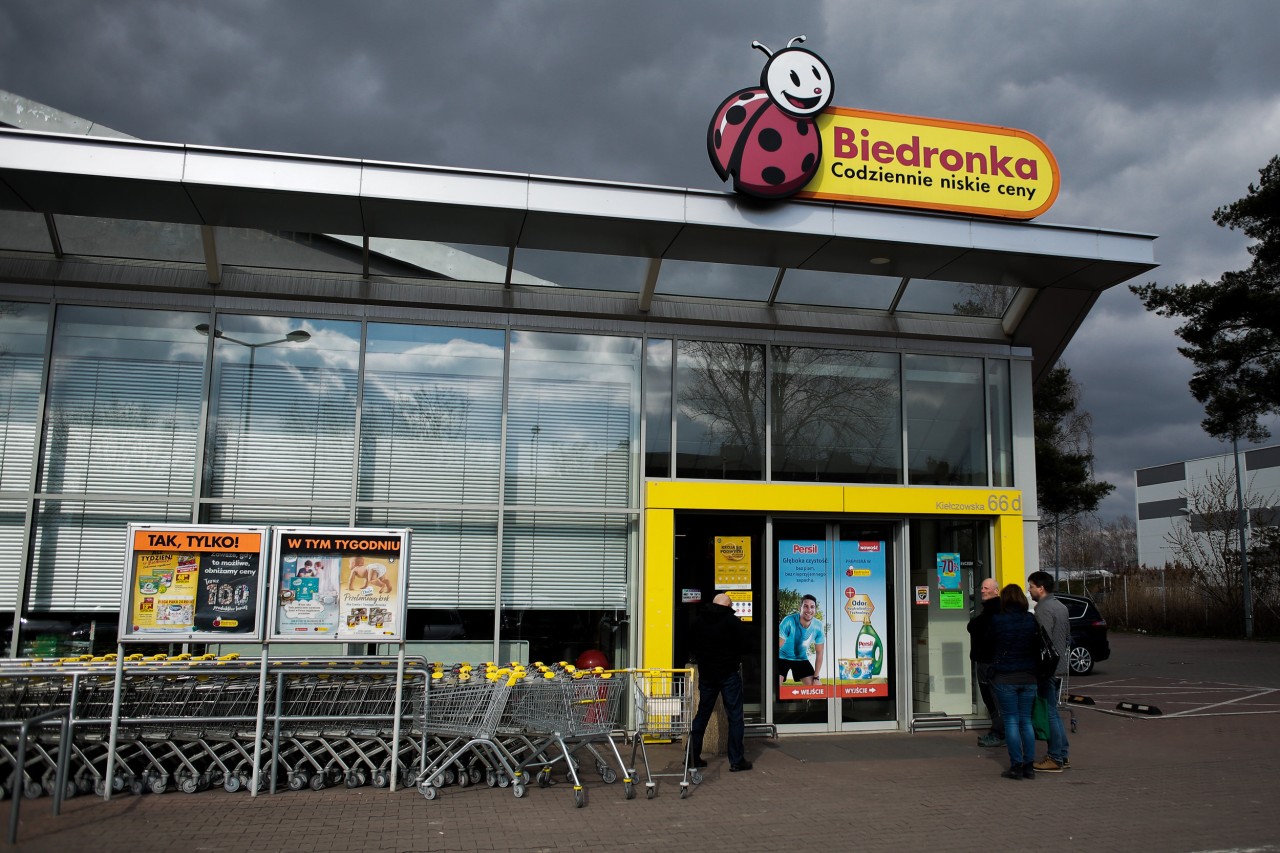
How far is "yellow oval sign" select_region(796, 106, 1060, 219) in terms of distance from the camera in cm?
1002

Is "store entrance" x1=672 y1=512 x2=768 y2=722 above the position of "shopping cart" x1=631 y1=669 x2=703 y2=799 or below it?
above

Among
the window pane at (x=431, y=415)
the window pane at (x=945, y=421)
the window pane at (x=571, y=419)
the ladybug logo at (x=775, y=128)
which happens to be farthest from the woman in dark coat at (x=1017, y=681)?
the window pane at (x=431, y=415)

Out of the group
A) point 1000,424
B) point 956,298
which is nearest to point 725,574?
point 1000,424

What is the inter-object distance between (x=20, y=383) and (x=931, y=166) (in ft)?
32.3

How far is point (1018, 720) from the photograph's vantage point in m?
8.80

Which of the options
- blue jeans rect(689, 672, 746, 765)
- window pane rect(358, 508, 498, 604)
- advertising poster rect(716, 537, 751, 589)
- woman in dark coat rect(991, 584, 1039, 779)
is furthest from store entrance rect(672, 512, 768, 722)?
woman in dark coat rect(991, 584, 1039, 779)

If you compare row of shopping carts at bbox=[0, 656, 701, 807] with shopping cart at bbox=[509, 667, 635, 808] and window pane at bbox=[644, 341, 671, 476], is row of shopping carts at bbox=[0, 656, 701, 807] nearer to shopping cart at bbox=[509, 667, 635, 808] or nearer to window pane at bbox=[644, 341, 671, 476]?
shopping cart at bbox=[509, 667, 635, 808]

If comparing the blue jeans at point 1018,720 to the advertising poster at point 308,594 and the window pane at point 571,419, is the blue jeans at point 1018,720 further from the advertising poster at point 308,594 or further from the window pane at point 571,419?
the advertising poster at point 308,594

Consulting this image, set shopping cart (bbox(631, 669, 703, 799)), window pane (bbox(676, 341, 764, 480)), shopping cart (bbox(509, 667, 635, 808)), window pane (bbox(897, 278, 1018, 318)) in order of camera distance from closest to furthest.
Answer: shopping cart (bbox(509, 667, 635, 808)), shopping cart (bbox(631, 669, 703, 799)), window pane (bbox(676, 341, 764, 480)), window pane (bbox(897, 278, 1018, 318))

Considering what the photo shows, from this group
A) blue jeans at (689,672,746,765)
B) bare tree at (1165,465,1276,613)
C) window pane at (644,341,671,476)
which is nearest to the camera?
blue jeans at (689,672,746,765)

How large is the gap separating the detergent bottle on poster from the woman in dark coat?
110 inches

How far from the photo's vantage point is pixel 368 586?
27.1 ft

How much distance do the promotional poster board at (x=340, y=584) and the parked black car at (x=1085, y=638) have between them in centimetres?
1509

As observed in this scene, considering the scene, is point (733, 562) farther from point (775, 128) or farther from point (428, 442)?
point (775, 128)
